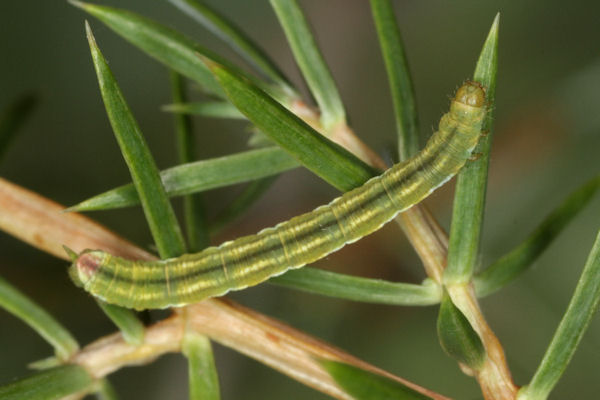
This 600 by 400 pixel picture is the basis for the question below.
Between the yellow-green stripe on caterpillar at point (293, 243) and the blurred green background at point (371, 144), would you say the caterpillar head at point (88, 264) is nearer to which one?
the yellow-green stripe on caterpillar at point (293, 243)

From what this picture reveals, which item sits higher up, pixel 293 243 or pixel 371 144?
pixel 371 144

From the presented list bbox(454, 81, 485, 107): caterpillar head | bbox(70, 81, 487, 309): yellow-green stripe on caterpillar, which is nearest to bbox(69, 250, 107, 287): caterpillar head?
bbox(70, 81, 487, 309): yellow-green stripe on caterpillar

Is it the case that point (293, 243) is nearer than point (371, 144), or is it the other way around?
point (293, 243)

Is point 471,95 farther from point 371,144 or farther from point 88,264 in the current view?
point 371,144

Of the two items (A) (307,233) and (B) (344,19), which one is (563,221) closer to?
(A) (307,233)

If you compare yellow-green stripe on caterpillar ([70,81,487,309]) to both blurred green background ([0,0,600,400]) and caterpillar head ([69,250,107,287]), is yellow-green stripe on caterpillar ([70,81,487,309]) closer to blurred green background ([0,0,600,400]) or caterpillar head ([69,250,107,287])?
caterpillar head ([69,250,107,287])

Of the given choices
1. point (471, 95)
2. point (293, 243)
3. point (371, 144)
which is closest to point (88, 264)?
point (293, 243)

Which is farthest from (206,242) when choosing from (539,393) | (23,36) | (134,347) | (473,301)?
(23,36)
